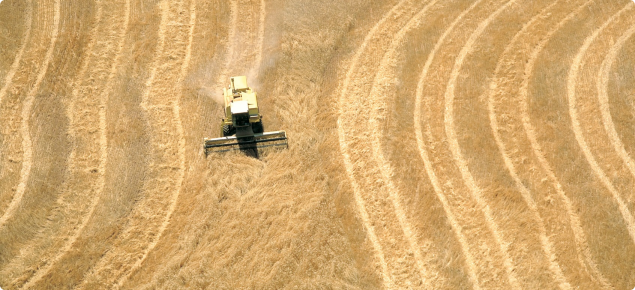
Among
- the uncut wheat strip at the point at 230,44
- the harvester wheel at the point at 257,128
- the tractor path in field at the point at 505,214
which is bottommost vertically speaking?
the tractor path in field at the point at 505,214

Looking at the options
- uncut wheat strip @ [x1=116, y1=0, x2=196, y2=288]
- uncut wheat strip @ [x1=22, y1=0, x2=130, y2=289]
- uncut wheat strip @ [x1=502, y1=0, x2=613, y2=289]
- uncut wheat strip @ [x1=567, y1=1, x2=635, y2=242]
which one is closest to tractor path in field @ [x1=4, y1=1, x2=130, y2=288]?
uncut wheat strip @ [x1=22, y1=0, x2=130, y2=289]

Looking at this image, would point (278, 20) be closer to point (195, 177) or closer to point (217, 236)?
point (195, 177)

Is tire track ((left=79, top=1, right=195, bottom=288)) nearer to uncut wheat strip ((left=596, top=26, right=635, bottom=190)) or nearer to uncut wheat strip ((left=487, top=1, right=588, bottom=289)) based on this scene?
uncut wheat strip ((left=487, top=1, right=588, bottom=289))

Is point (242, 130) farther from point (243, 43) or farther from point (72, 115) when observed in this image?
point (72, 115)

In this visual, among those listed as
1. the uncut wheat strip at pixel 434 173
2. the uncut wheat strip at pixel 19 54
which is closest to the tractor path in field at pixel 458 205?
the uncut wheat strip at pixel 434 173

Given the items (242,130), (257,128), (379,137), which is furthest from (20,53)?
(379,137)

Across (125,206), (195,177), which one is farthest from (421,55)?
(125,206)

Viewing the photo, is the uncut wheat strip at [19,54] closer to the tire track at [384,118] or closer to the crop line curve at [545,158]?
the tire track at [384,118]
